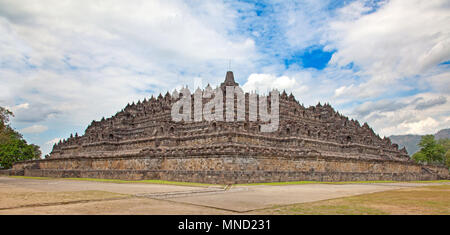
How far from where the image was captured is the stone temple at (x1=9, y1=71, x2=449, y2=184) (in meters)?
29.3

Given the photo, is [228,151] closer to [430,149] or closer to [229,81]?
[229,81]

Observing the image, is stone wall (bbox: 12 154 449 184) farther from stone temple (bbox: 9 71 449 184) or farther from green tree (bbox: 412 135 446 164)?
green tree (bbox: 412 135 446 164)

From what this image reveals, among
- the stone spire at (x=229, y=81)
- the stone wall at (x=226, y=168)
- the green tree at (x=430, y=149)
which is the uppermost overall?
the stone spire at (x=229, y=81)

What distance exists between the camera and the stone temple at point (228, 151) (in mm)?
29344

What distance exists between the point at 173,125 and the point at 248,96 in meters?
12.3

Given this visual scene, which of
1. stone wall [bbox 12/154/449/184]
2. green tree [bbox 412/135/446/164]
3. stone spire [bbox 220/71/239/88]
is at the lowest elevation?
stone wall [bbox 12/154/449/184]

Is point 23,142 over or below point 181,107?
below

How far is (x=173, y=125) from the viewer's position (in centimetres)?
4303

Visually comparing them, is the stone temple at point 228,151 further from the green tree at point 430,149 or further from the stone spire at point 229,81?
the green tree at point 430,149

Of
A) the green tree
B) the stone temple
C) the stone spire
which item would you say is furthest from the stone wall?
the green tree

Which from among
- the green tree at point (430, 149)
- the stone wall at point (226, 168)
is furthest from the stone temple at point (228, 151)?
the green tree at point (430, 149)
